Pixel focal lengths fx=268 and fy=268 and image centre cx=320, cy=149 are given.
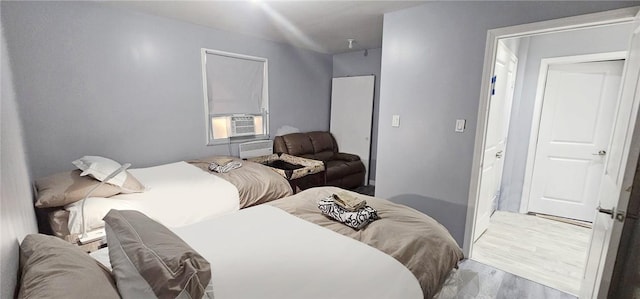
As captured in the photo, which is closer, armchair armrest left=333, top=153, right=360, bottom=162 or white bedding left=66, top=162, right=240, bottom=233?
white bedding left=66, top=162, right=240, bottom=233

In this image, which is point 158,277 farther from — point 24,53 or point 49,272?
point 24,53

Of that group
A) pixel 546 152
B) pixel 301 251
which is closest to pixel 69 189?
pixel 301 251

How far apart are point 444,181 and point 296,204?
149cm

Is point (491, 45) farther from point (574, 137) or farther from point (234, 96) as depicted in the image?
point (234, 96)

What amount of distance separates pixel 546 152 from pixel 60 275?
14.7 feet

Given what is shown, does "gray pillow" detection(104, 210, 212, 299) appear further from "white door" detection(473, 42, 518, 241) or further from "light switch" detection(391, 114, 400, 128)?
"white door" detection(473, 42, 518, 241)

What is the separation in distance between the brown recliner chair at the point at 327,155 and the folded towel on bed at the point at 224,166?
1.18 m

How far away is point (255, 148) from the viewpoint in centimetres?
400

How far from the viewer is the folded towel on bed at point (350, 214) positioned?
5.26ft

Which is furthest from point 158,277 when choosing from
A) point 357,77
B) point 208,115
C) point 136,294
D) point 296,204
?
point 357,77

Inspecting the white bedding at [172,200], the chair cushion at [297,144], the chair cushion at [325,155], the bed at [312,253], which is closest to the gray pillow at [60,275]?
the bed at [312,253]

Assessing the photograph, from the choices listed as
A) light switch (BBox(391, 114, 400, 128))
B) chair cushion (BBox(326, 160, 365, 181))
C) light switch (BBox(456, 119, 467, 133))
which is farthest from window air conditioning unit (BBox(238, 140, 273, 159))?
light switch (BBox(456, 119, 467, 133))

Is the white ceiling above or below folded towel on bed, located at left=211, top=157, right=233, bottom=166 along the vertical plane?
above

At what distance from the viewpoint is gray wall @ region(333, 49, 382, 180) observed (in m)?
4.44
